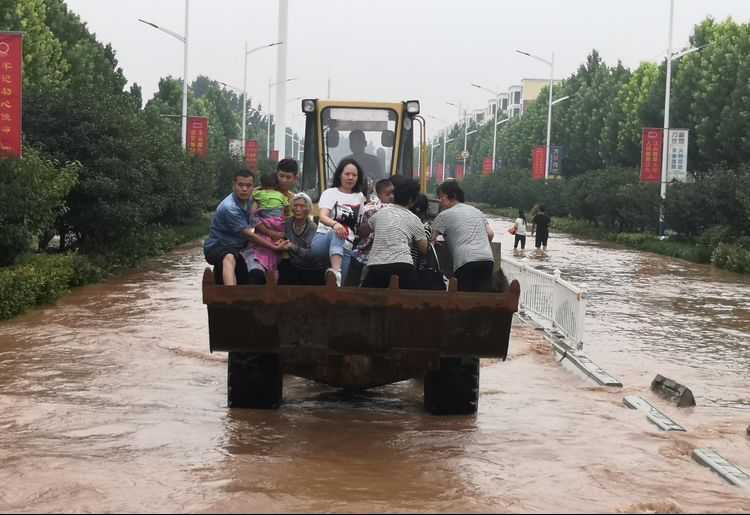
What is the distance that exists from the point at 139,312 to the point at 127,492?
37.5 ft

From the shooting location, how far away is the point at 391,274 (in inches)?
384

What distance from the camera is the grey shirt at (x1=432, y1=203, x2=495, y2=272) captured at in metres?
10.4

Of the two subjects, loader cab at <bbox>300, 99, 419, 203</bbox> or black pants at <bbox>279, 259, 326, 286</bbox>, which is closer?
black pants at <bbox>279, 259, 326, 286</bbox>

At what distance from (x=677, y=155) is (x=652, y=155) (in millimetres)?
875

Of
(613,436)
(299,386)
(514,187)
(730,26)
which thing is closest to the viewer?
(613,436)

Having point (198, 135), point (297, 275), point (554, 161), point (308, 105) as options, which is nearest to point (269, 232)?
point (297, 275)

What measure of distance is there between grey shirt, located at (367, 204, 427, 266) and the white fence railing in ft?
15.7

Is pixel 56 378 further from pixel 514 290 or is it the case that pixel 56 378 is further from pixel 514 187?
pixel 514 187

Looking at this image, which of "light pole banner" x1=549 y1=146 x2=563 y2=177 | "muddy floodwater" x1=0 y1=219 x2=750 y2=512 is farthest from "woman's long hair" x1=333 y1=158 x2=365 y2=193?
"light pole banner" x1=549 y1=146 x2=563 y2=177

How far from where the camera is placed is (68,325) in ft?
55.8

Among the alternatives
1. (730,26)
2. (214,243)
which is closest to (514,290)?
(214,243)

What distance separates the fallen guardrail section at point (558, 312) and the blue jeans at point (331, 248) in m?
3.65

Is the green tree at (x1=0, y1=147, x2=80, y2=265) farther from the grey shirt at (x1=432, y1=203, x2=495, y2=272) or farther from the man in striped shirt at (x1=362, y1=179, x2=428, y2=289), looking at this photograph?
the man in striped shirt at (x1=362, y1=179, x2=428, y2=289)

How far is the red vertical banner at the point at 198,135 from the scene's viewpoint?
1823 inches
